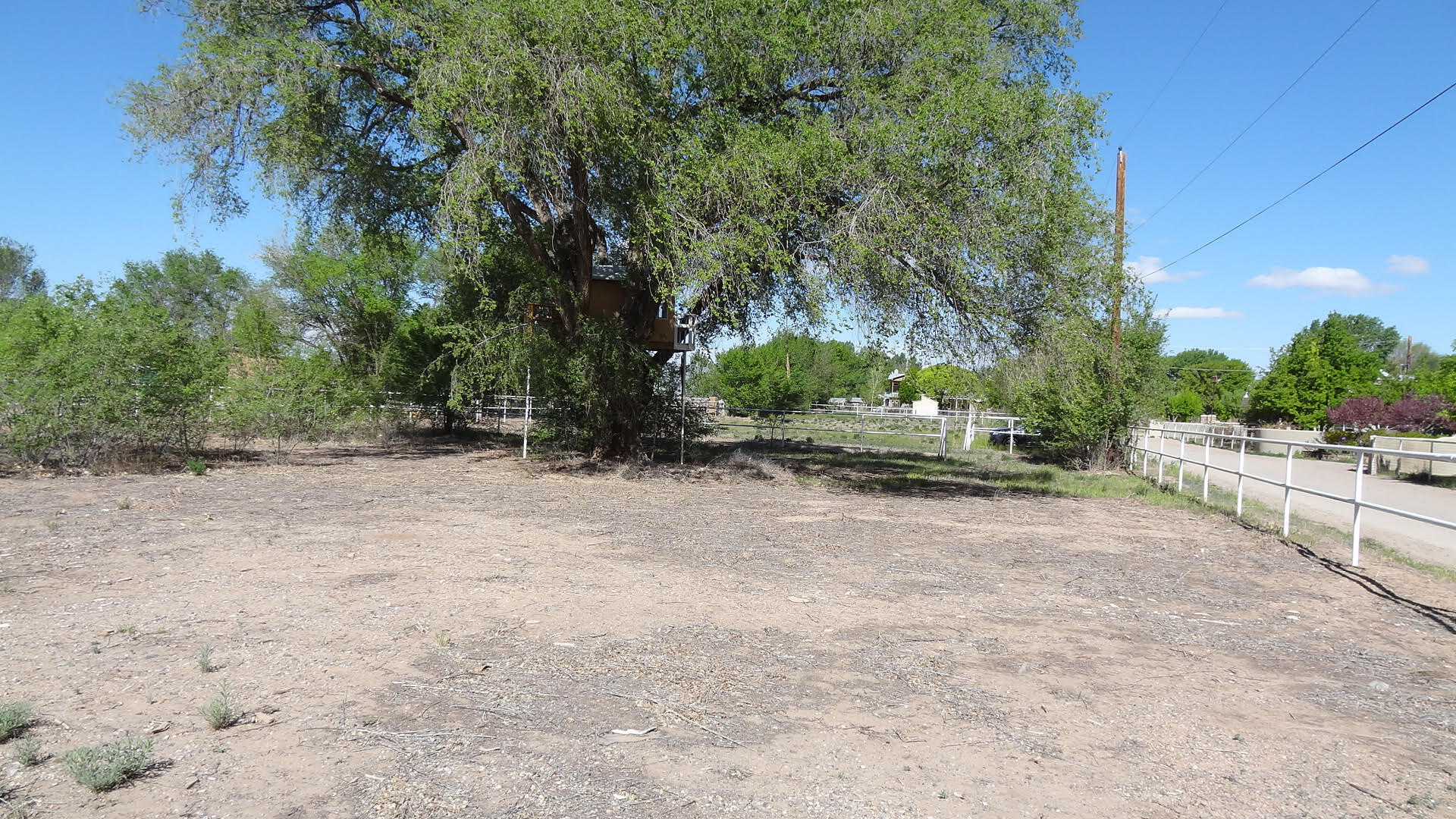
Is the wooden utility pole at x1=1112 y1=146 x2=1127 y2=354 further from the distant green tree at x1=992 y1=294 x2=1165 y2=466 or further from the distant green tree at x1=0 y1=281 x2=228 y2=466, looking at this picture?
the distant green tree at x1=0 y1=281 x2=228 y2=466

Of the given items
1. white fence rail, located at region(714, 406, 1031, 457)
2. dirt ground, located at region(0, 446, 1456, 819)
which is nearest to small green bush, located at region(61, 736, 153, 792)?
dirt ground, located at region(0, 446, 1456, 819)

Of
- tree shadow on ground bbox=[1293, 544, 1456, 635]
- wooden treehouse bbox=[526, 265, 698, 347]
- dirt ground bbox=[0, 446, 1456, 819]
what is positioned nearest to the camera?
dirt ground bbox=[0, 446, 1456, 819]

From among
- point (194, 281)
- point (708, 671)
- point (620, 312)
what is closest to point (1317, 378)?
point (620, 312)

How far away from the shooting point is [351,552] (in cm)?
765

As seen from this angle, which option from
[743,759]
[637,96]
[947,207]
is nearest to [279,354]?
[637,96]

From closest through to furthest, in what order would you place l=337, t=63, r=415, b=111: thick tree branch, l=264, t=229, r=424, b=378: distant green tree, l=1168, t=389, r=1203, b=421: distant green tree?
l=337, t=63, r=415, b=111: thick tree branch → l=264, t=229, r=424, b=378: distant green tree → l=1168, t=389, r=1203, b=421: distant green tree

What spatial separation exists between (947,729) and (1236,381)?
93691 mm

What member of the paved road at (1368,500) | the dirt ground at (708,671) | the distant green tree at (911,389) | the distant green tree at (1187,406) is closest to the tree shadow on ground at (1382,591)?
the dirt ground at (708,671)

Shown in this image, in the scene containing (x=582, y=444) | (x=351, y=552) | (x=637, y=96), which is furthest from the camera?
(x=582, y=444)

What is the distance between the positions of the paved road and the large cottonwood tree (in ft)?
17.2

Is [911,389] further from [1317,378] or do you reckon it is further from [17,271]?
[17,271]

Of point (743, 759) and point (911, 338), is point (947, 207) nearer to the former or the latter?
point (911, 338)

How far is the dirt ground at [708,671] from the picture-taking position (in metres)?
3.32

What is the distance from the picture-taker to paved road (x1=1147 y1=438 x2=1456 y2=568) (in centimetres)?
1087
